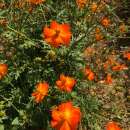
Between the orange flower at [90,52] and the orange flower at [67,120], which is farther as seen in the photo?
the orange flower at [90,52]

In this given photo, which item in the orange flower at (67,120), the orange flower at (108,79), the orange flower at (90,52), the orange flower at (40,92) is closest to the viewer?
the orange flower at (67,120)

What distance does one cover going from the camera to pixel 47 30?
Result: 2826mm

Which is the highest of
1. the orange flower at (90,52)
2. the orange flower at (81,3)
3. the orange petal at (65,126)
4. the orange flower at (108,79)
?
the orange flower at (81,3)

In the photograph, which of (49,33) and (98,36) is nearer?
(49,33)

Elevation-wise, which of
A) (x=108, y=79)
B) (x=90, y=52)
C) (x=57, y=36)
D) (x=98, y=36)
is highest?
(x=57, y=36)

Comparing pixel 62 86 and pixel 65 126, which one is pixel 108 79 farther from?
pixel 65 126

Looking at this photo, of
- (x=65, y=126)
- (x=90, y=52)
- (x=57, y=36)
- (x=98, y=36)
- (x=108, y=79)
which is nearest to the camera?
(x=65, y=126)

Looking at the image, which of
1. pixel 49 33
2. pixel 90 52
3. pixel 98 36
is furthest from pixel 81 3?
pixel 49 33

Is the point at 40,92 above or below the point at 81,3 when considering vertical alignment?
below

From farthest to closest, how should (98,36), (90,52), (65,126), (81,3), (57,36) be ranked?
(90,52), (98,36), (81,3), (57,36), (65,126)

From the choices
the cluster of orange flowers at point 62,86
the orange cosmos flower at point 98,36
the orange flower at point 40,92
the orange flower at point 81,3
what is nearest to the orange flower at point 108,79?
the cluster of orange flowers at point 62,86

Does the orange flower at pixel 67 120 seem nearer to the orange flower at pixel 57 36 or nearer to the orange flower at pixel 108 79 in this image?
the orange flower at pixel 57 36

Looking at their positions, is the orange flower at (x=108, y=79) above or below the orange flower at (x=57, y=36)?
below

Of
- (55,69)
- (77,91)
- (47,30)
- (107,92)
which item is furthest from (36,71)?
(107,92)
